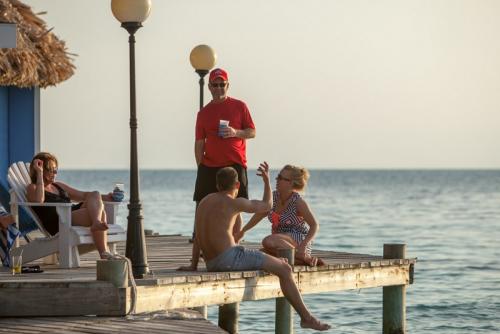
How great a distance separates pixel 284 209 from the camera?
11.8 metres

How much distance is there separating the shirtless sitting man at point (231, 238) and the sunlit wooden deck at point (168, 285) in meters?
0.13

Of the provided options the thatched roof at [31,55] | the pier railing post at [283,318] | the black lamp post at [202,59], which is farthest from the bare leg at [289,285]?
the thatched roof at [31,55]

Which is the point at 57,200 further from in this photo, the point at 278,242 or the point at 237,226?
the point at 278,242

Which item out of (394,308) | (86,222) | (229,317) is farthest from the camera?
(229,317)

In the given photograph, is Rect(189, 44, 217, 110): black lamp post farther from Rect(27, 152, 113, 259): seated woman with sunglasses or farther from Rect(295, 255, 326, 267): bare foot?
Rect(295, 255, 326, 267): bare foot

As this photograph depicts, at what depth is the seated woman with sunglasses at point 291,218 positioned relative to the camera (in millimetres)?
11656

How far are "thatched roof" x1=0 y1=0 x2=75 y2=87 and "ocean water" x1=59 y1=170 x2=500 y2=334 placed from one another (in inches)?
181

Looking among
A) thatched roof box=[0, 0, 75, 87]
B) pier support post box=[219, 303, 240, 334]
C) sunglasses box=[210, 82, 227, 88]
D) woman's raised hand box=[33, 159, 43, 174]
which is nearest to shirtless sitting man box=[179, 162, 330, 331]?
sunglasses box=[210, 82, 227, 88]

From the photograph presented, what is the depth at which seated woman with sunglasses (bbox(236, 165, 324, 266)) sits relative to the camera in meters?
11.7

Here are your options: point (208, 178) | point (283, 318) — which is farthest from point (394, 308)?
point (208, 178)

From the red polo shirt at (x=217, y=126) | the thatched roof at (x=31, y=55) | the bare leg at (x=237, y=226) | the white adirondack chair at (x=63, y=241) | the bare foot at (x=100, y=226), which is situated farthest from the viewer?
the thatched roof at (x=31, y=55)

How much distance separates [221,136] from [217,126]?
0.13 m

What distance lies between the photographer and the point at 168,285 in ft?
34.7

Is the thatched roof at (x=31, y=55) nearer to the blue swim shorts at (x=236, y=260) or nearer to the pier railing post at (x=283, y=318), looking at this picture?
the pier railing post at (x=283, y=318)
